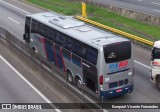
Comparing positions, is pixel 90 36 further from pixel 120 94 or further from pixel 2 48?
pixel 2 48

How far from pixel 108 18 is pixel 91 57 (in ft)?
71.9

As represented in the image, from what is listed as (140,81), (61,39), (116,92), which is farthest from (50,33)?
(116,92)

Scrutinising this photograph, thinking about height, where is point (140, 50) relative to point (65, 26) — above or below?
below

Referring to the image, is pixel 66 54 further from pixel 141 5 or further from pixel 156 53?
pixel 141 5

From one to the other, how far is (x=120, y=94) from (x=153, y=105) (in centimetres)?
197

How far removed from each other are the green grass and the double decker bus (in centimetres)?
1137

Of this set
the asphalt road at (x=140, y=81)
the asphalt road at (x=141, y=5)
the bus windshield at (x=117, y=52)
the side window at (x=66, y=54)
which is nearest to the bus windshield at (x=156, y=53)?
the asphalt road at (x=140, y=81)

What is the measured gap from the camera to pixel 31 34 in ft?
94.4

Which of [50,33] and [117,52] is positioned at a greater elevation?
[117,52]

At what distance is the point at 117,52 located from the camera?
2020 cm

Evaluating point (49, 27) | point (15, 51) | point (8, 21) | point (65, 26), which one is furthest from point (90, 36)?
point (8, 21)

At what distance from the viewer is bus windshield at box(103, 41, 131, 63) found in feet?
65.2

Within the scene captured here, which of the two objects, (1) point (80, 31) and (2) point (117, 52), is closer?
(2) point (117, 52)

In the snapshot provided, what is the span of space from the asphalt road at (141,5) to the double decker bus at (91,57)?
2254 centimetres
